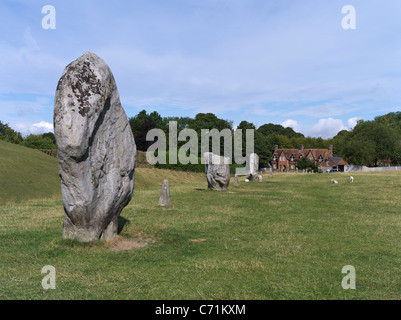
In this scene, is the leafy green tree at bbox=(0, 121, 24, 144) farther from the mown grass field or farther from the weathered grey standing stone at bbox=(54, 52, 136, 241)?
the weathered grey standing stone at bbox=(54, 52, 136, 241)

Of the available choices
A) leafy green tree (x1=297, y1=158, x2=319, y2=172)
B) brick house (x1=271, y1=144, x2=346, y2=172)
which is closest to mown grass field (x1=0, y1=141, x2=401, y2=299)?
leafy green tree (x1=297, y1=158, x2=319, y2=172)

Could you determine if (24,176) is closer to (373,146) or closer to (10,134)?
(10,134)

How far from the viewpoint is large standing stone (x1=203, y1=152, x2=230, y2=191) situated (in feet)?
81.5

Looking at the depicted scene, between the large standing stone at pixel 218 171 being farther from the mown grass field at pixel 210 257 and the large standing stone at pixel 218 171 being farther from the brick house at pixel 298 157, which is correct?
the brick house at pixel 298 157

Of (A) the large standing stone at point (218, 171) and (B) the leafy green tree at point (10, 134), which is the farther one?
(B) the leafy green tree at point (10, 134)

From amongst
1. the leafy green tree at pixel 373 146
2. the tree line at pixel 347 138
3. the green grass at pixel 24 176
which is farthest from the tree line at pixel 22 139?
the leafy green tree at pixel 373 146

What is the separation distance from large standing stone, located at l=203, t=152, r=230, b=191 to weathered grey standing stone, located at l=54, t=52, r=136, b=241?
15328mm

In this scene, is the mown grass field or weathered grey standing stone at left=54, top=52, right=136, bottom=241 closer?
the mown grass field

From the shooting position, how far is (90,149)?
348 inches

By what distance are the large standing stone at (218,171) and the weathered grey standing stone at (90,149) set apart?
1533 cm

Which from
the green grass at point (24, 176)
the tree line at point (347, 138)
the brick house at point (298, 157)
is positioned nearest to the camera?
the green grass at point (24, 176)

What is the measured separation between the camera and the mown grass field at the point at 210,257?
6176mm

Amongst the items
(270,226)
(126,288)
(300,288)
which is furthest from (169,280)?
(270,226)

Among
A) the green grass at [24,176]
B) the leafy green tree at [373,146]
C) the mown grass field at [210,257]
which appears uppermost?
the leafy green tree at [373,146]
